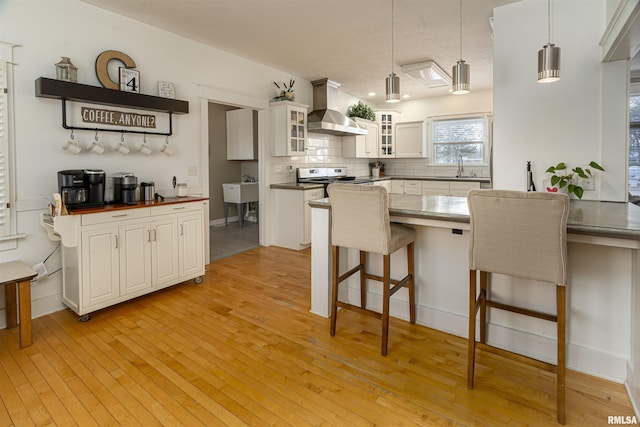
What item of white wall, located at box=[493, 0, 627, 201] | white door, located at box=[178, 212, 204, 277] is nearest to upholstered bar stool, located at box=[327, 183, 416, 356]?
white wall, located at box=[493, 0, 627, 201]

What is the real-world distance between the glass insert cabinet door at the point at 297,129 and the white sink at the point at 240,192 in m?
1.78

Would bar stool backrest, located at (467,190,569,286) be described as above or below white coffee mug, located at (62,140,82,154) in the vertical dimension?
below

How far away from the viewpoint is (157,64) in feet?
11.7

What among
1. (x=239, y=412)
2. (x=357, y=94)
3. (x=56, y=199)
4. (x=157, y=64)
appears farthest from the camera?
(x=357, y=94)

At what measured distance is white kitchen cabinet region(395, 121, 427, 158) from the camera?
7098mm

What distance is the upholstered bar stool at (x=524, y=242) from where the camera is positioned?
162 cm

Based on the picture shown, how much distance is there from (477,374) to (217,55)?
4.16 meters

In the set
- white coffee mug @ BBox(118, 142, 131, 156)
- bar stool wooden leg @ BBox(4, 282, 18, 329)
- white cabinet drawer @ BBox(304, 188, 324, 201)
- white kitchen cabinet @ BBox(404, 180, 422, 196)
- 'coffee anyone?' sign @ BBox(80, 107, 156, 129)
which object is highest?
'coffee anyone?' sign @ BBox(80, 107, 156, 129)

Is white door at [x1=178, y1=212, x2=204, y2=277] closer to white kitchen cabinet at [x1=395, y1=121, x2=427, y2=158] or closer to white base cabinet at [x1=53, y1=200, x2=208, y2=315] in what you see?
white base cabinet at [x1=53, y1=200, x2=208, y2=315]

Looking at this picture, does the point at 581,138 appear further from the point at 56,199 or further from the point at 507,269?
the point at 56,199

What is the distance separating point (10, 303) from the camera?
2590 mm

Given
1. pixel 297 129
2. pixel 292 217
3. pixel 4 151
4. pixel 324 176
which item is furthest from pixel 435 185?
pixel 4 151

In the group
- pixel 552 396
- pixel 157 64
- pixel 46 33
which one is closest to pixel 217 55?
pixel 157 64

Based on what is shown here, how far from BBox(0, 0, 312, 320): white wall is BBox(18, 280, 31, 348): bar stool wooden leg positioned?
0.51m
